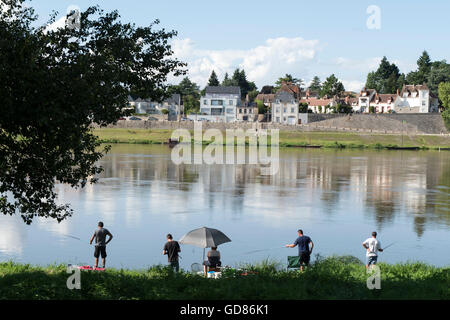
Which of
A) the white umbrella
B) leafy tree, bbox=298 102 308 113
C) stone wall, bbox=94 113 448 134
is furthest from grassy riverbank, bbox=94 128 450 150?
the white umbrella

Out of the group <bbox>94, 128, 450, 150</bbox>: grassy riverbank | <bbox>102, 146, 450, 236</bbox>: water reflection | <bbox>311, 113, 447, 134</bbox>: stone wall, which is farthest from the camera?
<bbox>311, 113, 447, 134</bbox>: stone wall

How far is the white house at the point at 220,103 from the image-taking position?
193m

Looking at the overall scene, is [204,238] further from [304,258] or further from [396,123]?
[396,123]

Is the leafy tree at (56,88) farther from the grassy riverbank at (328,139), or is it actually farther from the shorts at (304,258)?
the grassy riverbank at (328,139)

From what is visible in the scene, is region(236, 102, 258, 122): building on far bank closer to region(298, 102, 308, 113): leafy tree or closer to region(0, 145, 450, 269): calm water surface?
region(298, 102, 308, 113): leafy tree

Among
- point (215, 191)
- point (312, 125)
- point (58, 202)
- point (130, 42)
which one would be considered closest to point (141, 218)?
point (58, 202)

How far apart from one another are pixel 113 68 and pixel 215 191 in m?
38.6

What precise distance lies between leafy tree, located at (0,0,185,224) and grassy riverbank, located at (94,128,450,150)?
391 feet

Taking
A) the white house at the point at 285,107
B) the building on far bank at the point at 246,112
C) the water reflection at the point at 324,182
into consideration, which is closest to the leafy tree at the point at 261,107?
the building on far bank at the point at 246,112

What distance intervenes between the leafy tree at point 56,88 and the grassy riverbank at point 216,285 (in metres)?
2.81

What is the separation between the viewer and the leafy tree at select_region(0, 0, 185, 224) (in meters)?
16.6

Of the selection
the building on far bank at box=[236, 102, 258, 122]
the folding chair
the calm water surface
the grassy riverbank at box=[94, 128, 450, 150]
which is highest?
the building on far bank at box=[236, 102, 258, 122]

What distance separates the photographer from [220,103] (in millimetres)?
193000
